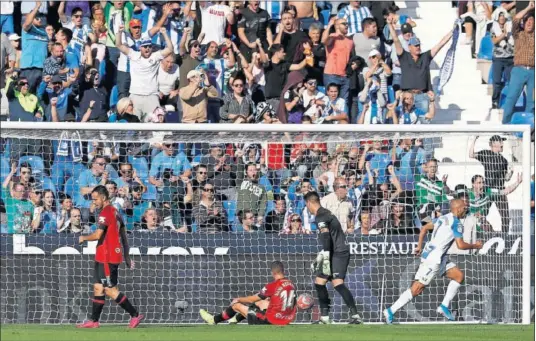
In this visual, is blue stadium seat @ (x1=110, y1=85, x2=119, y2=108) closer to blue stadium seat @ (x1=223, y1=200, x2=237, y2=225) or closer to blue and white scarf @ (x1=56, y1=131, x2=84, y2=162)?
blue and white scarf @ (x1=56, y1=131, x2=84, y2=162)

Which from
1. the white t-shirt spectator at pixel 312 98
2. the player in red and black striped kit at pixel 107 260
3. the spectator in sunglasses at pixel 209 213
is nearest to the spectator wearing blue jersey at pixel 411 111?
the white t-shirt spectator at pixel 312 98

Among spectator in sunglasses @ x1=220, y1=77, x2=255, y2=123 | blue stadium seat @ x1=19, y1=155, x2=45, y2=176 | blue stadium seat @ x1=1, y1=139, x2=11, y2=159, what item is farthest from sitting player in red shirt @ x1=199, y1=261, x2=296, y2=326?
spectator in sunglasses @ x1=220, y1=77, x2=255, y2=123

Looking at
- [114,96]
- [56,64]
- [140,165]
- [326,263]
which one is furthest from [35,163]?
[326,263]

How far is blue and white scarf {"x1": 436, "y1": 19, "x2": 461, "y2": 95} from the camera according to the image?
18.5 metres

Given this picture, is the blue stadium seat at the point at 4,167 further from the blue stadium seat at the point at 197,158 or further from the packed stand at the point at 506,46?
the packed stand at the point at 506,46

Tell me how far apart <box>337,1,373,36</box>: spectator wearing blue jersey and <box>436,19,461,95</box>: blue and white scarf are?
1438mm

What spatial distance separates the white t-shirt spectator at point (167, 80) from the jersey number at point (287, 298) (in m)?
5.06

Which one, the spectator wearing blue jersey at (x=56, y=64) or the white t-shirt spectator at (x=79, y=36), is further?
the white t-shirt spectator at (x=79, y=36)

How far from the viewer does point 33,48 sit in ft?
56.0

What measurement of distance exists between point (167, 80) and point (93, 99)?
1.22 metres

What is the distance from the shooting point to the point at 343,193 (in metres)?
15.2

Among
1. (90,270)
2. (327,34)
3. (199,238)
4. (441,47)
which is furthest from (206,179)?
(441,47)

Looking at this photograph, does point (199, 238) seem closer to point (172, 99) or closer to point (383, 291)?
point (383, 291)

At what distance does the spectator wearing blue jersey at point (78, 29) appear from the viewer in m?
17.2
